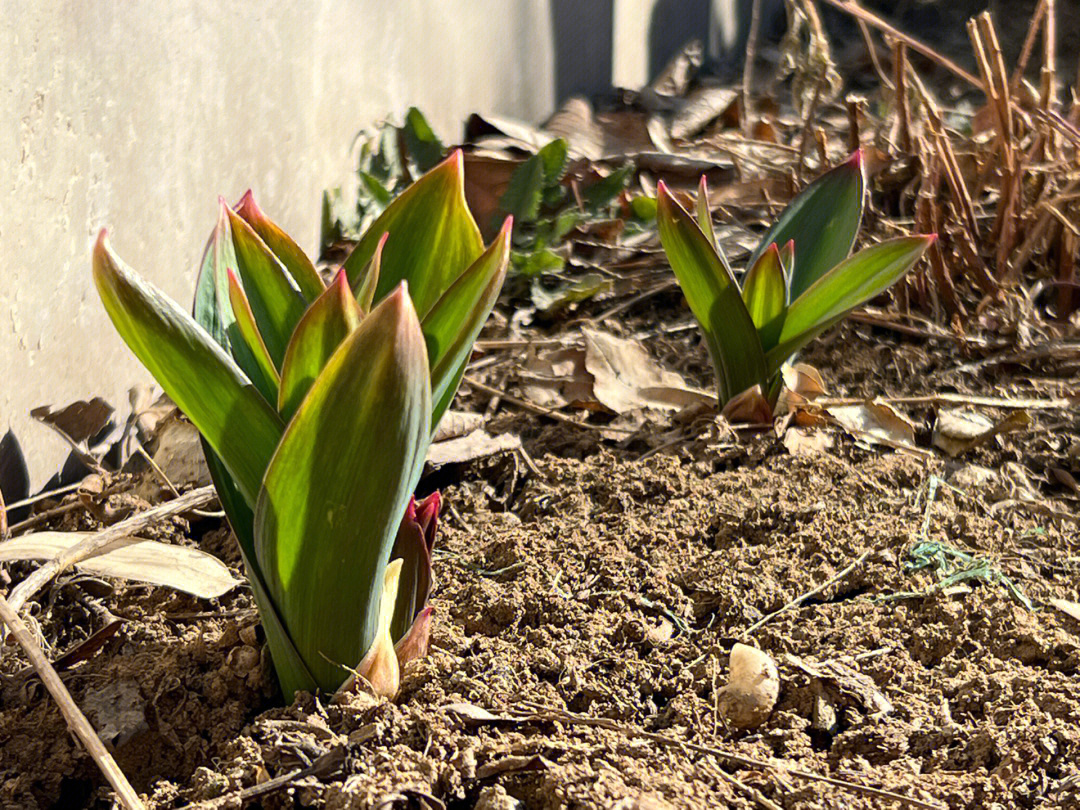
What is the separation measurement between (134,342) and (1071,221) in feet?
5.88

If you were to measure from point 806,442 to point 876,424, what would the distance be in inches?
5.7

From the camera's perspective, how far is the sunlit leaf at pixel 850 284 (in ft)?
5.02

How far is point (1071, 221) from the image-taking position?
83.5 inches

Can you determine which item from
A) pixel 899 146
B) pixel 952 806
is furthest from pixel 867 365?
pixel 952 806

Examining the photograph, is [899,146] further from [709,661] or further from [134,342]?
[134,342]

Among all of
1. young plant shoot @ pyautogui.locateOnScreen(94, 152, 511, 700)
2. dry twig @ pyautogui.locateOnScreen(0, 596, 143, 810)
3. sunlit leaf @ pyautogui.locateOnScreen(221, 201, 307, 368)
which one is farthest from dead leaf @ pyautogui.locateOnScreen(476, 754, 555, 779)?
sunlit leaf @ pyautogui.locateOnScreen(221, 201, 307, 368)

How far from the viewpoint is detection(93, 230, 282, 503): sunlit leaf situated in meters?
0.88

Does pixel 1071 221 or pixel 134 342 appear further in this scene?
pixel 1071 221

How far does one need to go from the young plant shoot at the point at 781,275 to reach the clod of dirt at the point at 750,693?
1.89ft

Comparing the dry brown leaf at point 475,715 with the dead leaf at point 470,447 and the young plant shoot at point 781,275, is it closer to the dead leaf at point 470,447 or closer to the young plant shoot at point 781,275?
the dead leaf at point 470,447

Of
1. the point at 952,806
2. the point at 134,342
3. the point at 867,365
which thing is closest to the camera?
the point at 134,342

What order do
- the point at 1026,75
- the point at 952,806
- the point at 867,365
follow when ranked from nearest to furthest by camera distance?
the point at 952,806, the point at 867,365, the point at 1026,75

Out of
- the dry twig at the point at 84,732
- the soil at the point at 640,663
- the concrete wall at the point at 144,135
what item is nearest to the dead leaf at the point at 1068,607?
the soil at the point at 640,663

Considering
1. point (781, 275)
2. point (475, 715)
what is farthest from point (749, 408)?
point (475, 715)
